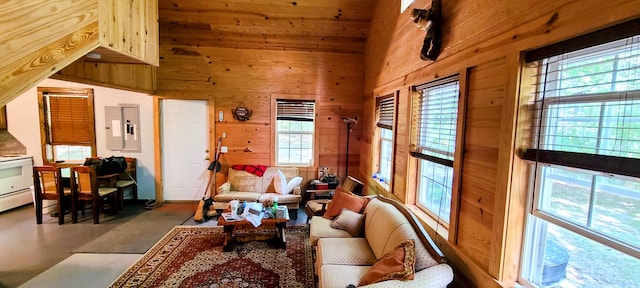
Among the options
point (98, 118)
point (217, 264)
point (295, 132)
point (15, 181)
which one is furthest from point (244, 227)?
point (15, 181)

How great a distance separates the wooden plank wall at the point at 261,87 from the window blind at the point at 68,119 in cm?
155

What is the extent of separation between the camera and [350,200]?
10.5ft

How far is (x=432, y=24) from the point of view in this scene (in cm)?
228

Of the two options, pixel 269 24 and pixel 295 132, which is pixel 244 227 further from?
pixel 269 24

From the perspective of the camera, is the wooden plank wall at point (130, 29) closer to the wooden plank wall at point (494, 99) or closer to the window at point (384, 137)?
the wooden plank wall at point (494, 99)

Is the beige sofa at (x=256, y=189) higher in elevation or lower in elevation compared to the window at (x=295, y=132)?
lower

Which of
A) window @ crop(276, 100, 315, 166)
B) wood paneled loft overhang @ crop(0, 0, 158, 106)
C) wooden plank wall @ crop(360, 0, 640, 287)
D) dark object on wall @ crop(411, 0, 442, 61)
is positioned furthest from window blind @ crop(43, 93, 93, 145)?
wooden plank wall @ crop(360, 0, 640, 287)

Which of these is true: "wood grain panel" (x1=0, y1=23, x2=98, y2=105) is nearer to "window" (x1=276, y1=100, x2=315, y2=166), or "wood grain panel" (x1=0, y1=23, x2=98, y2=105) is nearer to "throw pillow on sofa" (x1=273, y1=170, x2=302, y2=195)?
"throw pillow on sofa" (x1=273, y1=170, x2=302, y2=195)

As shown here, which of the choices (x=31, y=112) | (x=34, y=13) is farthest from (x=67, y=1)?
(x=31, y=112)

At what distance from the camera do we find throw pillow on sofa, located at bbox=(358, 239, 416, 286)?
1.71 meters

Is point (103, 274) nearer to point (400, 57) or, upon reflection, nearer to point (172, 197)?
point (172, 197)

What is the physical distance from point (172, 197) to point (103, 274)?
2526mm

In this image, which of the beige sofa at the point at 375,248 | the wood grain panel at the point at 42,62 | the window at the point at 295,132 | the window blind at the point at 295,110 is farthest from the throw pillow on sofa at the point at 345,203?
the wood grain panel at the point at 42,62

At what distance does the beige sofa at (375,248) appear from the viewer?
1.69 m
